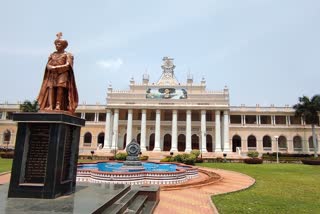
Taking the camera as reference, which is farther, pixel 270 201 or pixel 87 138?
pixel 87 138

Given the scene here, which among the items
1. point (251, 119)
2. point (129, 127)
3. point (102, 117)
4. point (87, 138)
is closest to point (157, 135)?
point (129, 127)

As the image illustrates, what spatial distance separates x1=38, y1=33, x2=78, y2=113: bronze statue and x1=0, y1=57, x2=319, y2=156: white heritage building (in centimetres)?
3946

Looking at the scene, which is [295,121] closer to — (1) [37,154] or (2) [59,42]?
(2) [59,42]

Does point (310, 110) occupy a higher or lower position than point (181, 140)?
higher

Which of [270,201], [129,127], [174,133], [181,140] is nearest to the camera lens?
[270,201]

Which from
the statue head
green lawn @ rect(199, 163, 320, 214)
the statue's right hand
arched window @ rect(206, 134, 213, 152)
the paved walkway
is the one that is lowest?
the paved walkway

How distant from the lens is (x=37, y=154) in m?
7.36

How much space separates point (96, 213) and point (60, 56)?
5.32m

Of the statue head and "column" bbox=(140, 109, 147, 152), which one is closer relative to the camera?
the statue head

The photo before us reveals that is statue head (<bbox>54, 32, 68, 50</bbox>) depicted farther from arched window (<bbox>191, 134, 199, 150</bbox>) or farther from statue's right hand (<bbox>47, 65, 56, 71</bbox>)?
arched window (<bbox>191, 134, 199, 150</bbox>)

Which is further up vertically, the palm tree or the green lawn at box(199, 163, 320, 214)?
the palm tree

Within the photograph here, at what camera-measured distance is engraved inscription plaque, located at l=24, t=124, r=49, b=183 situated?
284 inches

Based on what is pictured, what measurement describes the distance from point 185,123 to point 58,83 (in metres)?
43.9

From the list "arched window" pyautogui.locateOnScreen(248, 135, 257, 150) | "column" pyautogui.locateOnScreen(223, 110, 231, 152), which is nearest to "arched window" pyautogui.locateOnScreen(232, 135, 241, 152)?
"arched window" pyautogui.locateOnScreen(248, 135, 257, 150)
